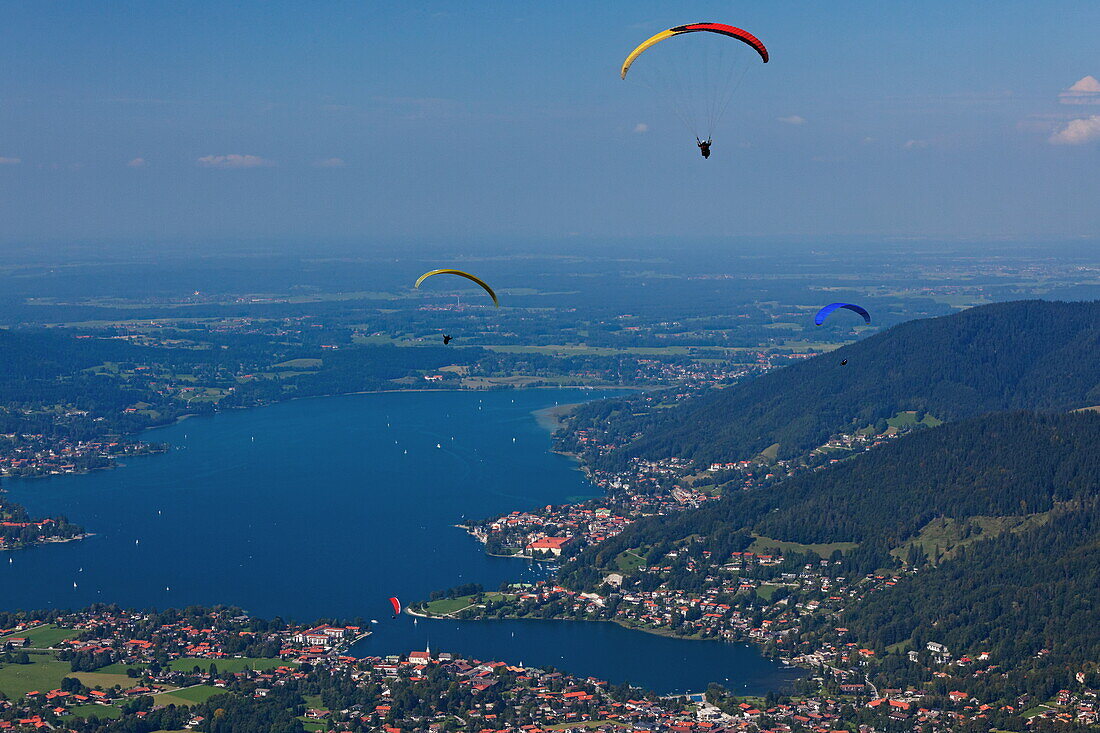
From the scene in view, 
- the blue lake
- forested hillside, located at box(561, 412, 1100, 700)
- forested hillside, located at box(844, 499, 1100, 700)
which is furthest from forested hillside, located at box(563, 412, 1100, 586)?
the blue lake

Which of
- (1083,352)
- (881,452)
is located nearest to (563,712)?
(881,452)

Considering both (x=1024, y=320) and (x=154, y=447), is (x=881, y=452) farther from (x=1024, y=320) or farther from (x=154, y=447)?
(x=154, y=447)

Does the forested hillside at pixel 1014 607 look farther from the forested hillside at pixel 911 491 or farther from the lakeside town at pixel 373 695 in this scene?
the forested hillside at pixel 911 491

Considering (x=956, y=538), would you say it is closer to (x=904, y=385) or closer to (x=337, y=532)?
(x=337, y=532)

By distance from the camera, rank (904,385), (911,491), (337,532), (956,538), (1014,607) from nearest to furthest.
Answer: (1014,607) → (956,538) → (911,491) → (337,532) → (904,385)

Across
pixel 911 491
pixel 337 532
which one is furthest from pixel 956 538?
pixel 337 532

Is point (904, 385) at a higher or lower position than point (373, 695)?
higher
